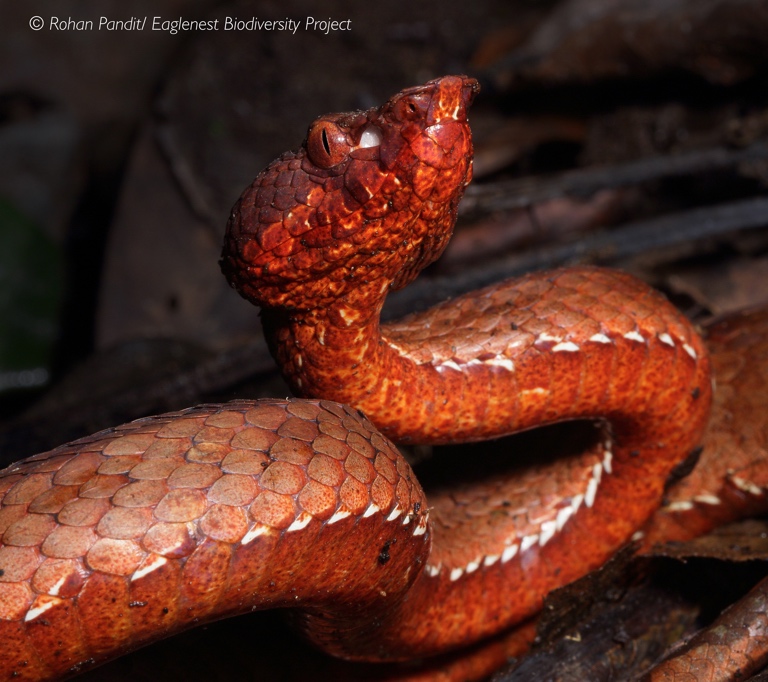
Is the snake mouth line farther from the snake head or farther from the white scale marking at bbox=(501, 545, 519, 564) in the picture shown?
the snake head

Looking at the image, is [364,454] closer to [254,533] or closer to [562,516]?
[254,533]

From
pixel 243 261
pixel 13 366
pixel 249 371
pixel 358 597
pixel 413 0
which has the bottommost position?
pixel 13 366

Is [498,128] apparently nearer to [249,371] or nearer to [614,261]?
[614,261]

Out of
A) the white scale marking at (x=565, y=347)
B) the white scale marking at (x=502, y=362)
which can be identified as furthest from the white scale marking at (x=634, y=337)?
the white scale marking at (x=502, y=362)

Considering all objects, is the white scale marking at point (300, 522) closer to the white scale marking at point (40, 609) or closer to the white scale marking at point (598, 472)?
the white scale marking at point (40, 609)

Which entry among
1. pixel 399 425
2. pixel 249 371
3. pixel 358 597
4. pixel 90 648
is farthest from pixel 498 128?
pixel 90 648

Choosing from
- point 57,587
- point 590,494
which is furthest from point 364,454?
point 590,494

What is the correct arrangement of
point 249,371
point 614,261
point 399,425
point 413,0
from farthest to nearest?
point 413,0 → point 614,261 → point 249,371 → point 399,425
